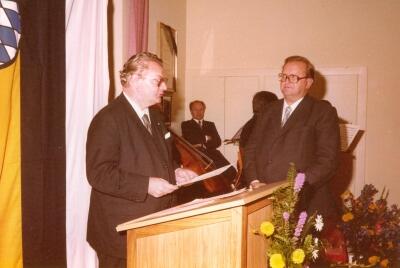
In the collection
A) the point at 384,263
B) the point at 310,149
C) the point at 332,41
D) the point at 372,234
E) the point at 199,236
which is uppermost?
the point at 332,41

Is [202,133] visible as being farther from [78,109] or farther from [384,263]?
[78,109]

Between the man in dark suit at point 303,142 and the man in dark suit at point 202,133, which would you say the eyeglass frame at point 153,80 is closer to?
the man in dark suit at point 303,142

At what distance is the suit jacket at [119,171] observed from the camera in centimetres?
183

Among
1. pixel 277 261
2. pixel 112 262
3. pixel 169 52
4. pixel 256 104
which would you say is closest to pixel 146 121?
pixel 112 262

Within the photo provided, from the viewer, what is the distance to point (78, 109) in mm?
2682

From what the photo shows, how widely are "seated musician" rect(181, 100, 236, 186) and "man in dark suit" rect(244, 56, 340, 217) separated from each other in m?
2.67

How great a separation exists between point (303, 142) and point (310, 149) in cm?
7

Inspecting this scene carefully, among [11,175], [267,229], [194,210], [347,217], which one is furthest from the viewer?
[347,217]

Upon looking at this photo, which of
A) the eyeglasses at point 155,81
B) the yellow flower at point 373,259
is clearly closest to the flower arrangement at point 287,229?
the eyeglasses at point 155,81

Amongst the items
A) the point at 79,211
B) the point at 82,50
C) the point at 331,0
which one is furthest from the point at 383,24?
the point at 79,211

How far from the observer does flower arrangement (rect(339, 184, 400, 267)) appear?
12.3 ft

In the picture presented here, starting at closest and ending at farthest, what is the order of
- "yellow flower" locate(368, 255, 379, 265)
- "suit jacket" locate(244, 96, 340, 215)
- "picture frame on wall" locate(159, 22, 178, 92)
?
1. "suit jacket" locate(244, 96, 340, 215)
2. "yellow flower" locate(368, 255, 379, 265)
3. "picture frame on wall" locate(159, 22, 178, 92)

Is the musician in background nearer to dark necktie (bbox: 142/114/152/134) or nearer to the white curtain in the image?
the white curtain

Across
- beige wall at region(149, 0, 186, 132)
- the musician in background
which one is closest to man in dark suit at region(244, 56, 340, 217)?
the musician in background
